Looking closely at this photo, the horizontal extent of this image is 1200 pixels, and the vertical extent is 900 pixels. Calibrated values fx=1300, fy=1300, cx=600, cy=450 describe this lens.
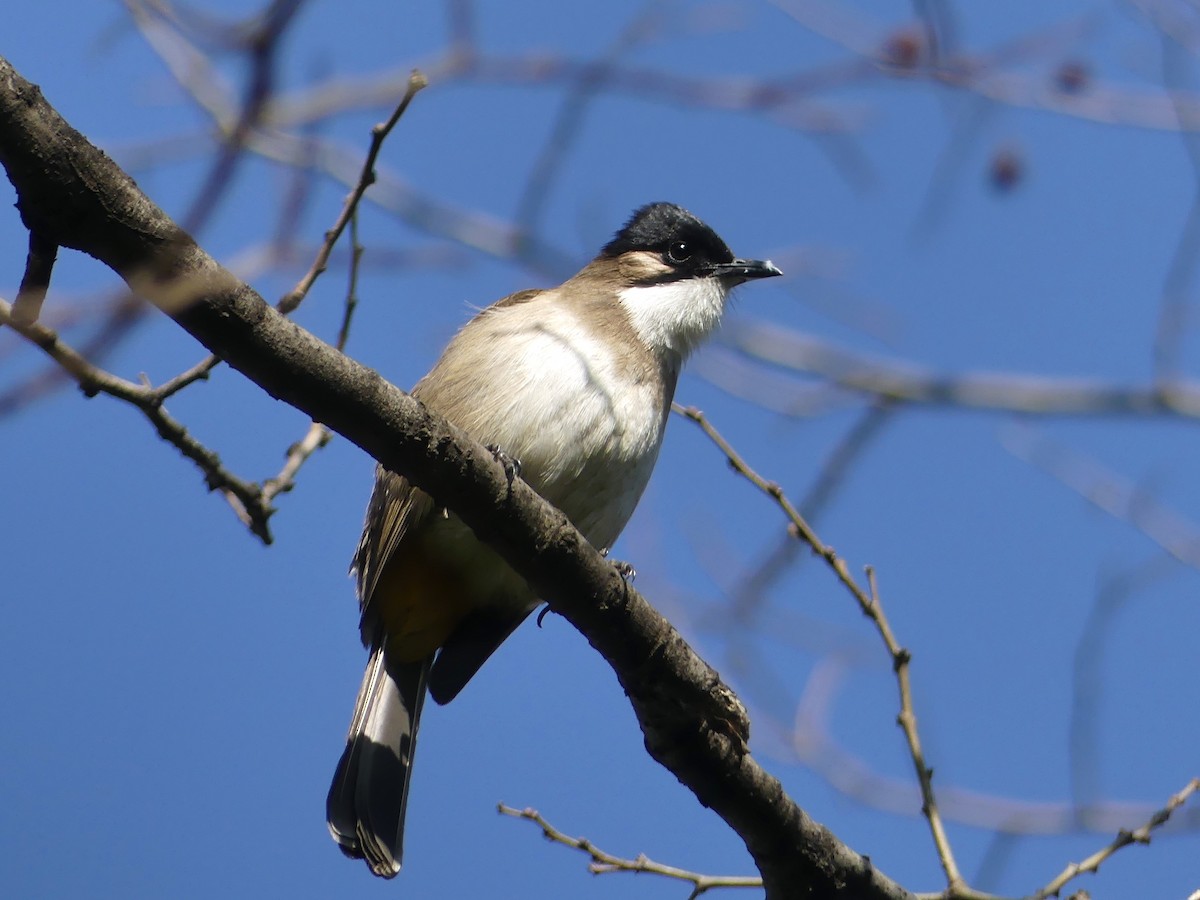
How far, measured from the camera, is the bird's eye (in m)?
6.12

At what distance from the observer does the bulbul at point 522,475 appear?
4.72 metres

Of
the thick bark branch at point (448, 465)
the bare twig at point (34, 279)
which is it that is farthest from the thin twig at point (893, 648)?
the bare twig at point (34, 279)

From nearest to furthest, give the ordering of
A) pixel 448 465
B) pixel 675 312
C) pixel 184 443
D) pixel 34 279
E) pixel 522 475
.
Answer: pixel 34 279 < pixel 448 465 < pixel 184 443 < pixel 522 475 < pixel 675 312

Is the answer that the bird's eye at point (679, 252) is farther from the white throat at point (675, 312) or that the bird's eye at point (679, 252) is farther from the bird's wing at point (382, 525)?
the bird's wing at point (382, 525)

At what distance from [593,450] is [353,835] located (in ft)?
5.37

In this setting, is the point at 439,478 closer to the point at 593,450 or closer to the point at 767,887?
the point at 593,450

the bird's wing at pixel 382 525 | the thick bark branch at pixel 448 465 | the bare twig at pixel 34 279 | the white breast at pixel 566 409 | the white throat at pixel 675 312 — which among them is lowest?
the bare twig at pixel 34 279

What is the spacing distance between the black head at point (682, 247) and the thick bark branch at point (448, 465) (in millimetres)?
2483

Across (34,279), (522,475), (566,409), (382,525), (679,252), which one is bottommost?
(34,279)

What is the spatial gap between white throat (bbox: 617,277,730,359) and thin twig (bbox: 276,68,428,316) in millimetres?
1673

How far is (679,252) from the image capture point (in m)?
6.15

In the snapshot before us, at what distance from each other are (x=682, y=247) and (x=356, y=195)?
8.42 ft

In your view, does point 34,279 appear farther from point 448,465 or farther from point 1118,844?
point 1118,844

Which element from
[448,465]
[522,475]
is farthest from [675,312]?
[448,465]
